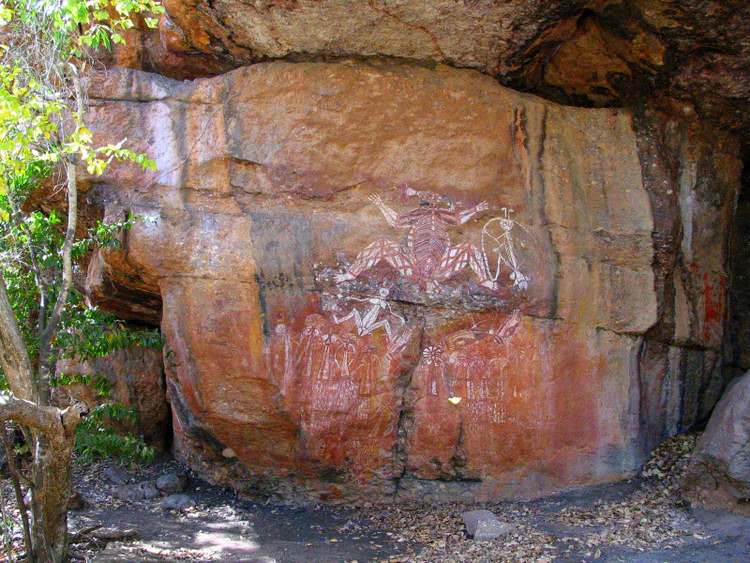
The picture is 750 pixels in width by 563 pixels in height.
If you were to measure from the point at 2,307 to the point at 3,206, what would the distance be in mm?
1016

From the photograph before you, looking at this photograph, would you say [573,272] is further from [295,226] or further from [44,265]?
[44,265]

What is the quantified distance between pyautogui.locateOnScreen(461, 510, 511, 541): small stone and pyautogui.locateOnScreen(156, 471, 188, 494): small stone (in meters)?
2.37

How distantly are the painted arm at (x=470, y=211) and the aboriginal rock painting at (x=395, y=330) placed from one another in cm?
4

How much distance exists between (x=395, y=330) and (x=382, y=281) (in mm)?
374

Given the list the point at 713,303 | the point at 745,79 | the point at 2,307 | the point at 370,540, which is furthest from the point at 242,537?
the point at 745,79

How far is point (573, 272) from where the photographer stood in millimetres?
5805

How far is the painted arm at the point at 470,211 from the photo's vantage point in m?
5.80

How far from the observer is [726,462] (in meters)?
4.96

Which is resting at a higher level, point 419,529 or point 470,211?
point 470,211

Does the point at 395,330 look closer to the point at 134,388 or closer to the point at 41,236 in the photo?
the point at 41,236

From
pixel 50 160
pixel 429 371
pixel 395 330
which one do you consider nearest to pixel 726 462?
pixel 429 371

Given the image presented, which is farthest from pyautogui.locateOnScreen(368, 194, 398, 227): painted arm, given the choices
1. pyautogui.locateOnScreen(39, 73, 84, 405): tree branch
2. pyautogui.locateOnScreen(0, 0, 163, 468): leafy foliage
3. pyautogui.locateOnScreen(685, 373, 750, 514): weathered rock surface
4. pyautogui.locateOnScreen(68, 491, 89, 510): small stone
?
pyautogui.locateOnScreen(68, 491, 89, 510): small stone

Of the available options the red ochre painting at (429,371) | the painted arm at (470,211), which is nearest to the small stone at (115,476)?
the red ochre painting at (429,371)

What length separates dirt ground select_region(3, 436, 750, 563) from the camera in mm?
4676
